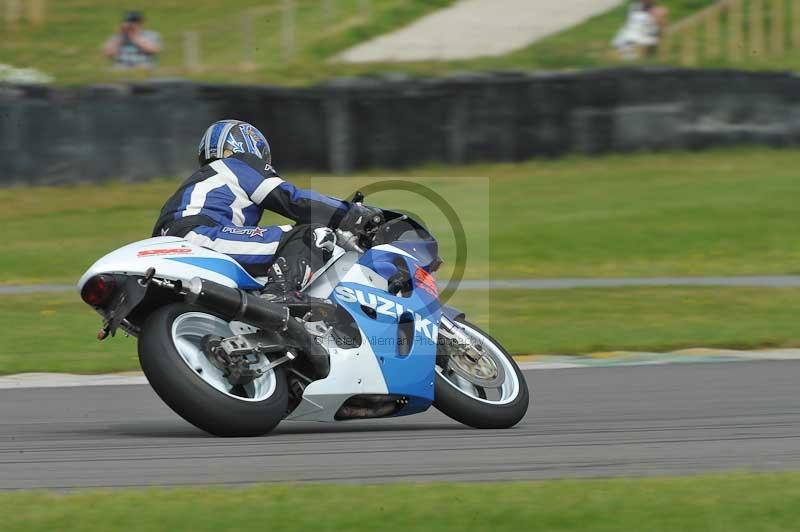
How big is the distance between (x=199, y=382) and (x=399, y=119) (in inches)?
538

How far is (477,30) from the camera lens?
25.5 metres

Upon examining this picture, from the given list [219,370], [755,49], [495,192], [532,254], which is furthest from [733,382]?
[755,49]

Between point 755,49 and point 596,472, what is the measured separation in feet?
61.9

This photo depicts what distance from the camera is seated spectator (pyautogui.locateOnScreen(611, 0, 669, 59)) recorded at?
2241cm

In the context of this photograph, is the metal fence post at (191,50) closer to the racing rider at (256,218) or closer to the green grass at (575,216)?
the green grass at (575,216)

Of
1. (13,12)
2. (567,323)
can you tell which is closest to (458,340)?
(567,323)

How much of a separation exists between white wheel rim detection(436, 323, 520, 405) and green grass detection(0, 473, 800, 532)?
1.53 meters

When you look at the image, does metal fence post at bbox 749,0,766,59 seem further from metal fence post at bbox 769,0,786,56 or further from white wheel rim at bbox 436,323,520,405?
white wheel rim at bbox 436,323,520,405

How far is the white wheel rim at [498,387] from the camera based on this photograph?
23.2 ft

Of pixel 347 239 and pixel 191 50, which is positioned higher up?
pixel 347 239

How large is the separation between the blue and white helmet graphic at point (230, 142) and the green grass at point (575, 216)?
246 inches

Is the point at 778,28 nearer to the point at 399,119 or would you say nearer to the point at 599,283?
the point at 399,119

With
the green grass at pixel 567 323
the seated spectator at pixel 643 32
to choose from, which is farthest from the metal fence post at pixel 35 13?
the green grass at pixel 567 323

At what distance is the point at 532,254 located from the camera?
1612cm
